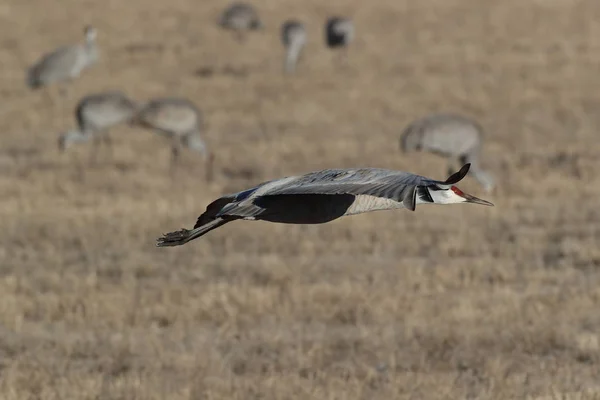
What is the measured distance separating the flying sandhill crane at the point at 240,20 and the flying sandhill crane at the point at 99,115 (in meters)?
10.3

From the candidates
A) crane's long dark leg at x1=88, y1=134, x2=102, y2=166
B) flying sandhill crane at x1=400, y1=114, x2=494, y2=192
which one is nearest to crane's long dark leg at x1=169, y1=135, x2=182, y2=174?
crane's long dark leg at x1=88, y1=134, x2=102, y2=166

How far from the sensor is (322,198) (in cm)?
499

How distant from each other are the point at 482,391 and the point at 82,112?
1006 centimetres

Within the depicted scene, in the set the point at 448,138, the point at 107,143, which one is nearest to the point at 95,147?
the point at 107,143

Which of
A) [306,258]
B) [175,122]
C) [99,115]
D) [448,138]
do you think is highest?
[99,115]

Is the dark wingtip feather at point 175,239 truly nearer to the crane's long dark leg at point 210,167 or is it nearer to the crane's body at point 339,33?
the crane's long dark leg at point 210,167

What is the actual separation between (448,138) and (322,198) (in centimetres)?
896

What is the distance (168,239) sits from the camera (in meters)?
5.30

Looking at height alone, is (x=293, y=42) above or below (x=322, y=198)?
above

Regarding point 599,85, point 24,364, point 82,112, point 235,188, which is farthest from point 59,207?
point 599,85

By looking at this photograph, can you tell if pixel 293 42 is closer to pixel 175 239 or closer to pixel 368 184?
pixel 175 239

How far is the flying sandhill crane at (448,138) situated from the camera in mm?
13570

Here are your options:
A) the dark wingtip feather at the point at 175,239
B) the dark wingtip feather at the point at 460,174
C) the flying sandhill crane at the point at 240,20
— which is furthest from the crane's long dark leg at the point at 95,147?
the dark wingtip feather at the point at 460,174

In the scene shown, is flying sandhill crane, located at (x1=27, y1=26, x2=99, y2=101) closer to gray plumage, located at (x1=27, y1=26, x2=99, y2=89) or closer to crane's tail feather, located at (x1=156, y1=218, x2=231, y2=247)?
gray plumage, located at (x1=27, y1=26, x2=99, y2=89)
